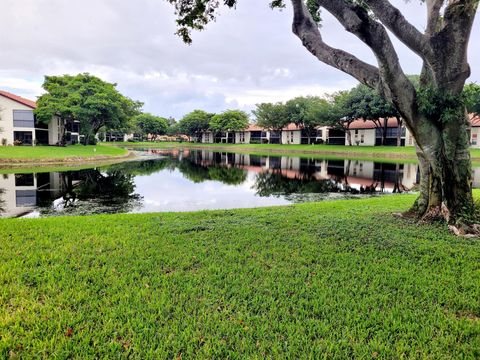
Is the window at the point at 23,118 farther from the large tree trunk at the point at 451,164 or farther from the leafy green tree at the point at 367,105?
the large tree trunk at the point at 451,164

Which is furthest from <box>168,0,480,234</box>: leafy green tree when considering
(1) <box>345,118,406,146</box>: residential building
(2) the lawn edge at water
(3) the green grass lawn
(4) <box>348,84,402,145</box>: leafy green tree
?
(1) <box>345,118,406,146</box>: residential building

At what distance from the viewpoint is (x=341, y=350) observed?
10.1ft

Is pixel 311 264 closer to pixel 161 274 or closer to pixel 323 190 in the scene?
pixel 161 274

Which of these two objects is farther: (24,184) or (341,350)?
(24,184)

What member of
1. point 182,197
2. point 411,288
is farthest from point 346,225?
point 182,197

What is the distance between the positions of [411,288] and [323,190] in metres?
13.4

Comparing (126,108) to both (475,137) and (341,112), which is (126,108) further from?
(475,137)

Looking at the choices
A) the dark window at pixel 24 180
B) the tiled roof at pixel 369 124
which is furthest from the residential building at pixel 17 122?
the tiled roof at pixel 369 124

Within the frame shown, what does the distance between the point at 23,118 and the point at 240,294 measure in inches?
1830

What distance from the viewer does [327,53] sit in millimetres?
7172

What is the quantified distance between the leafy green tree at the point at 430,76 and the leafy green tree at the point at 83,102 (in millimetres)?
37923

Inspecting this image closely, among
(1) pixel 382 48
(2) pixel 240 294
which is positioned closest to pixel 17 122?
(1) pixel 382 48

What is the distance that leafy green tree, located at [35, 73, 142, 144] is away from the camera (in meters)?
38.9

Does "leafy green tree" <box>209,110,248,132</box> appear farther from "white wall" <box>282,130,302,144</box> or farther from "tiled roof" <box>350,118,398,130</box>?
"tiled roof" <box>350,118,398,130</box>
